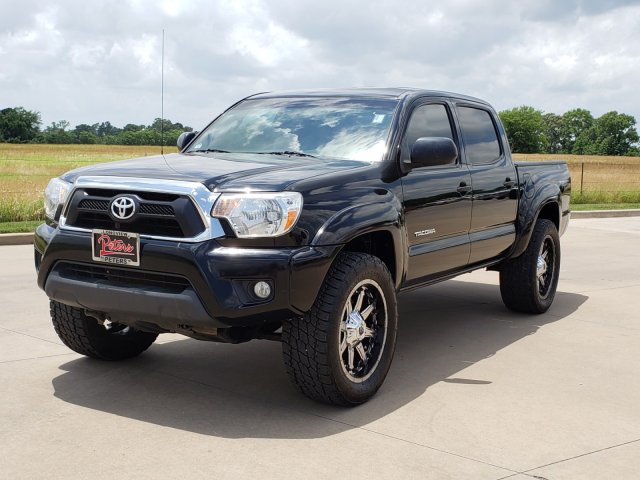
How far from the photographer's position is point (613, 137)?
5394 inches

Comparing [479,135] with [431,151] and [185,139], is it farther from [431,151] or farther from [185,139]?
[185,139]

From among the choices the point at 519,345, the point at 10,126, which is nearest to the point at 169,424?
the point at 519,345

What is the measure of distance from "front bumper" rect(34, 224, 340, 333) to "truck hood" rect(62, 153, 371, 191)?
36cm

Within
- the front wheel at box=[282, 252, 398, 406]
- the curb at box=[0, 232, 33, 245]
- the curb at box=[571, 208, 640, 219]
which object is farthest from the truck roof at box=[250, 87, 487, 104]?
the curb at box=[571, 208, 640, 219]

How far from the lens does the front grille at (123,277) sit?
15.0 ft

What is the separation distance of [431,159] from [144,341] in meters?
2.27

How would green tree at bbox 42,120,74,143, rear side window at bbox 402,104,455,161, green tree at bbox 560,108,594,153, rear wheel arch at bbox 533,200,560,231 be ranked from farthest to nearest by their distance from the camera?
1. green tree at bbox 560,108,594,153
2. green tree at bbox 42,120,74,143
3. rear wheel arch at bbox 533,200,560,231
4. rear side window at bbox 402,104,455,161

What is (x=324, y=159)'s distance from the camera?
18.1 ft

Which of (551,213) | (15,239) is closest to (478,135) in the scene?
(551,213)

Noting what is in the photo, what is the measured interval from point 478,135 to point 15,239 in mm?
7860

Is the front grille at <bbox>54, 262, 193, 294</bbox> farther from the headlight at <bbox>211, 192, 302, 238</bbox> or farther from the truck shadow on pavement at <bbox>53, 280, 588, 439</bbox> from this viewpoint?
the truck shadow on pavement at <bbox>53, 280, 588, 439</bbox>

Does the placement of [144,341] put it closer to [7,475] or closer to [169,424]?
[169,424]

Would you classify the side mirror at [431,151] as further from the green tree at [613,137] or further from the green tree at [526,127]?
the green tree at [613,137]

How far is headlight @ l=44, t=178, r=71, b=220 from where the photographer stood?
503cm
